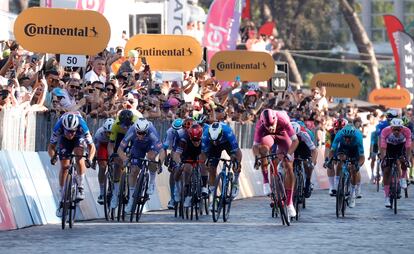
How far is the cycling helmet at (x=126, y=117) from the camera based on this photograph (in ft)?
69.9

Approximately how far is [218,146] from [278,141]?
1286mm

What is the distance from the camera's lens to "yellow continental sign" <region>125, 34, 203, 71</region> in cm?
2844

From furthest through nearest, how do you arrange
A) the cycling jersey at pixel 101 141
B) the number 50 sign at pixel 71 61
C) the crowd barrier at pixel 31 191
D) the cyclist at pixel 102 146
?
1. the number 50 sign at pixel 71 61
2. the cycling jersey at pixel 101 141
3. the cyclist at pixel 102 146
4. the crowd barrier at pixel 31 191

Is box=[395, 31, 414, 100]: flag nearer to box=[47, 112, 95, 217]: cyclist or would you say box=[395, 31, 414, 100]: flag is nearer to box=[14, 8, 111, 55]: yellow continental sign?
box=[14, 8, 111, 55]: yellow continental sign

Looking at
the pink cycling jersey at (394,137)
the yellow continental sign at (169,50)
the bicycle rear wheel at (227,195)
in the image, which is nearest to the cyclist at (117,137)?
the bicycle rear wheel at (227,195)

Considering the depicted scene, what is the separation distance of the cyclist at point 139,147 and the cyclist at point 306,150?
296cm

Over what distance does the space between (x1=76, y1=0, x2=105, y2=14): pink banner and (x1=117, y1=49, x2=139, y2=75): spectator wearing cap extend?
42.0 inches

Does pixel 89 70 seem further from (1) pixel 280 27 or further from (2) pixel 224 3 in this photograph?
(1) pixel 280 27

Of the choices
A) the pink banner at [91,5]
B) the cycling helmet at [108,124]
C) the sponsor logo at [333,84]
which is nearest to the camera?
the cycling helmet at [108,124]

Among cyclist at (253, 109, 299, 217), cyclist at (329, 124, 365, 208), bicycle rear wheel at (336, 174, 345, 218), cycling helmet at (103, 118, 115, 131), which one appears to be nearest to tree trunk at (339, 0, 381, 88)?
cyclist at (329, 124, 365, 208)

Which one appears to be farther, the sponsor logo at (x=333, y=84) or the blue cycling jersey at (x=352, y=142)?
the sponsor logo at (x=333, y=84)

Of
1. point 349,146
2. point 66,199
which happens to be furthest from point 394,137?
point 66,199

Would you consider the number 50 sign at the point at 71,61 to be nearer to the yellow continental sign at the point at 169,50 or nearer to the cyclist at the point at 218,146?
the cyclist at the point at 218,146

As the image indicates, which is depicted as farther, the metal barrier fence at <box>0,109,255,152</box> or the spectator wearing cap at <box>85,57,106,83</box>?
the spectator wearing cap at <box>85,57,106,83</box>
